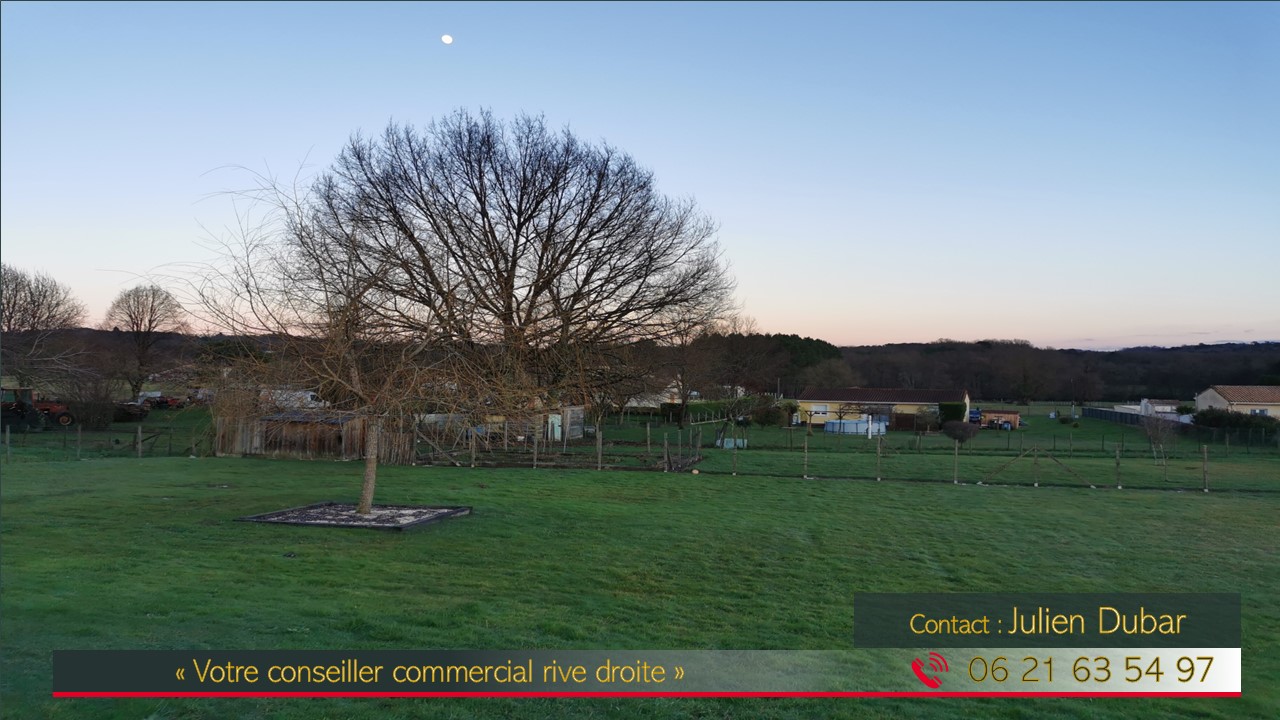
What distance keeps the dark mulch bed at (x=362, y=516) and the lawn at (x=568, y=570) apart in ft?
1.46

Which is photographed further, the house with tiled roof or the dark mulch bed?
the house with tiled roof

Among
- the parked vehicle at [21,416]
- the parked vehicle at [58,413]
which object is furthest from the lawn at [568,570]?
the parked vehicle at [58,413]

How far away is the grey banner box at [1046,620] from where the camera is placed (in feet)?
25.3

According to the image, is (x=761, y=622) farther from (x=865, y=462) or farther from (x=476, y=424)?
(x=865, y=462)

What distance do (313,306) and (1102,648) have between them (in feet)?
37.6

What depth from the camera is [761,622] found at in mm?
7848

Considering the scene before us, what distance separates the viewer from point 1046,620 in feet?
27.8

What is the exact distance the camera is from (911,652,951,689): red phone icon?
20.5 ft

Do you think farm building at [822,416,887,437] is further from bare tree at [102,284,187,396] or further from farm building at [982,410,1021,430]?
bare tree at [102,284,187,396]

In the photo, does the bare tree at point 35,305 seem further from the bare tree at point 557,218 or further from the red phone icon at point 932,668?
the red phone icon at point 932,668

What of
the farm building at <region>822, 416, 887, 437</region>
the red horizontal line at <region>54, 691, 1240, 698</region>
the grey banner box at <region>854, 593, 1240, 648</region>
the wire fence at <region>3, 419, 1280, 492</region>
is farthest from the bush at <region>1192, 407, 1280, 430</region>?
the red horizontal line at <region>54, 691, 1240, 698</region>

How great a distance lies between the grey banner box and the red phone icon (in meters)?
0.51

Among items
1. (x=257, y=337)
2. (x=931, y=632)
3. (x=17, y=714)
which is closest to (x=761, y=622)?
(x=931, y=632)

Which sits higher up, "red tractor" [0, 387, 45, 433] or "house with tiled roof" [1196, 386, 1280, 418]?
"house with tiled roof" [1196, 386, 1280, 418]
